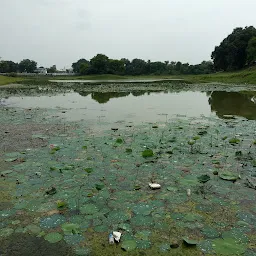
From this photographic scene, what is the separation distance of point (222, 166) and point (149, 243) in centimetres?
304

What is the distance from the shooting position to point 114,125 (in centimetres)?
998

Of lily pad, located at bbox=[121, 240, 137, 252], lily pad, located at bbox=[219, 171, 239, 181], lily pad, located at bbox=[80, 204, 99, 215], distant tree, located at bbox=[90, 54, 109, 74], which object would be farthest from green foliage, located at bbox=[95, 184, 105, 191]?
distant tree, located at bbox=[90, 54, 109, 74]

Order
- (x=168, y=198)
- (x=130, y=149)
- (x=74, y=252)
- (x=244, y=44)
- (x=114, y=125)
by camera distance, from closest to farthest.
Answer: (x=74, y=252)
(x=168, y=198)
(x=130, y=149)
(x=114, y=125)
(x=244, y=44)

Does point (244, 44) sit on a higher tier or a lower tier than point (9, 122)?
higher

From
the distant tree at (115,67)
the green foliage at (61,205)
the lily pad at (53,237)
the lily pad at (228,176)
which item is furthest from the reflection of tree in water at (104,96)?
the distant tree at (115,67)

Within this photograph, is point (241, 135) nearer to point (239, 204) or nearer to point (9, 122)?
point (239, 204)

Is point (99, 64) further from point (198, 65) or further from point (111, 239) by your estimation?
point (111, 239)

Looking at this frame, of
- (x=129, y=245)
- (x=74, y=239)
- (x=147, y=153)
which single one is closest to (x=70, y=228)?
(x=74, y=239)

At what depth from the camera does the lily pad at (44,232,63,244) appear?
3398 millimetres

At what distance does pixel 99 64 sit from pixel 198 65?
91.8 ft

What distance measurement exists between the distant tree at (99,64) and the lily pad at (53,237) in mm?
76225

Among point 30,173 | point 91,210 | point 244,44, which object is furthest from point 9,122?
point 244,44

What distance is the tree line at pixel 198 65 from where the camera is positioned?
178ft

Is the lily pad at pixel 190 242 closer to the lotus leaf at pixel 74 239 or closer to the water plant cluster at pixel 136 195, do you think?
the water plant cluster at pixel 136 195
